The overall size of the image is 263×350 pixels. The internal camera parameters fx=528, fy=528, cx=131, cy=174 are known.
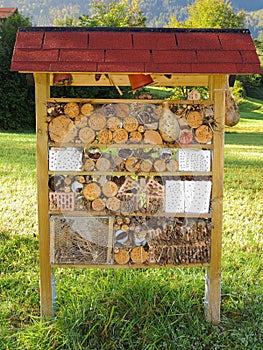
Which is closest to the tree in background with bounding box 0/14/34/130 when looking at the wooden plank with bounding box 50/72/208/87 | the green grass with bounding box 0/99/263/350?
the green grass with bounding box 0/99/263/350

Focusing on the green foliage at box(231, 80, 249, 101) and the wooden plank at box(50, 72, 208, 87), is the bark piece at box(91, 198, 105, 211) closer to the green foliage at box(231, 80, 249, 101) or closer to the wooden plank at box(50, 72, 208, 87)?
the wooden plank at box(50, 72, 208, 87)

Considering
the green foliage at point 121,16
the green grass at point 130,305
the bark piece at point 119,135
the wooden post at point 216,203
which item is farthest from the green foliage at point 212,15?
the bark piece at point 119,135

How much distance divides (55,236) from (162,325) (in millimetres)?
927

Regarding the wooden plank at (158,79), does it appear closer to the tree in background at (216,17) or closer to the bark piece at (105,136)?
the bark piece at (105,136)

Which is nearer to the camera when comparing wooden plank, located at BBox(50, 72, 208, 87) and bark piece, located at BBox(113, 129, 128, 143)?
bark piece, located at BBox(113, 129, 128, 143)

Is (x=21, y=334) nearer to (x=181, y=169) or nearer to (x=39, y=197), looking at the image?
(x=39, y=197)

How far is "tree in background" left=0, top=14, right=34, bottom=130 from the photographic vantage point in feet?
64.1

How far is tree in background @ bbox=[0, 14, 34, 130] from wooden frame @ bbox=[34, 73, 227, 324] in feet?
54.1

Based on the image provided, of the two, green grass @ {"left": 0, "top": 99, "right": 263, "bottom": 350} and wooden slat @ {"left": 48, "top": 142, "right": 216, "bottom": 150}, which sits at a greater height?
wooden slat @ {"left": 48, "top": 142, "right": 216, "bottom": 150}

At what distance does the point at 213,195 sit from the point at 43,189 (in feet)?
3.75

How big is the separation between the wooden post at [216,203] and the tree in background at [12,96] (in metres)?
16.7

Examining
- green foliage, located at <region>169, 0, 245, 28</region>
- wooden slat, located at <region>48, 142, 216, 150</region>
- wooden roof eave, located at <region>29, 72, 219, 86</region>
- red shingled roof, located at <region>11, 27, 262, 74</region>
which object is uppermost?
green foliage, located at <region>169, 0, 245, 28</region>

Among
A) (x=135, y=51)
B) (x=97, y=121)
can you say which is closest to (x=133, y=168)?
(x=97, y=121)

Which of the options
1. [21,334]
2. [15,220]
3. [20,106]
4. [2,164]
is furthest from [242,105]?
[21,334]
